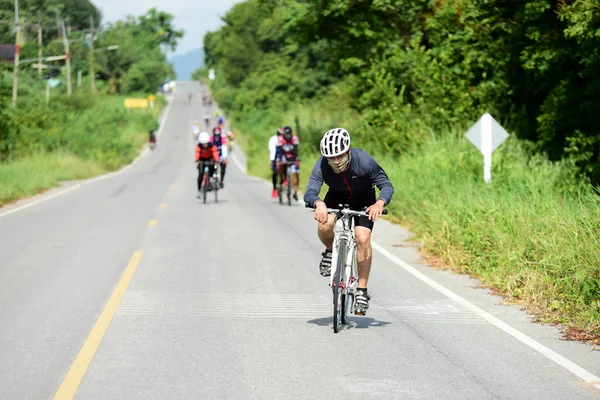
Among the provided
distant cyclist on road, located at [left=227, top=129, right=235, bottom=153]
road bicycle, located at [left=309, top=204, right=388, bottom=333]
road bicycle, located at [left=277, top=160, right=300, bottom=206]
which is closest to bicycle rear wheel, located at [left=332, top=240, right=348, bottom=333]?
road bicycle, located at [left=309, top=204, right=388, bottom=333]

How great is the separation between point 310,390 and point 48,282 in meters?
6.07

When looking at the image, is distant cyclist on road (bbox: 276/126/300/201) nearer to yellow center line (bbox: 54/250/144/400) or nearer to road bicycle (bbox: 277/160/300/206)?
road bicycle (bbox: 277/160/300/206)

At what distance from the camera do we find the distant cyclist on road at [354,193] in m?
8.72

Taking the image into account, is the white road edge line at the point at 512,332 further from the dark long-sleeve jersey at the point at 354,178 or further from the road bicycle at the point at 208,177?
the road bicycle at the point at 208,177

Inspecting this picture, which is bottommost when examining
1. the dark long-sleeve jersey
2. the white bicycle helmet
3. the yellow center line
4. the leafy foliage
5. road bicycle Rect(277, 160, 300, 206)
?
the yellow center line

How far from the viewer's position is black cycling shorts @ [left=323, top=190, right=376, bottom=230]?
9.12 m

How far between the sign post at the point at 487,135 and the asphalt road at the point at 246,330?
9.41ft

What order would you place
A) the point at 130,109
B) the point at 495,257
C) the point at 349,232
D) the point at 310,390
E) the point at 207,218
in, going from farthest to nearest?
the point at 130,109 < the point at 207,218 < the point at 495,257 < the point at 349,232 < the point at 310,390

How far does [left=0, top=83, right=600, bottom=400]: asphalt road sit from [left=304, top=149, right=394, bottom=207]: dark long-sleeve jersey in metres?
1.21

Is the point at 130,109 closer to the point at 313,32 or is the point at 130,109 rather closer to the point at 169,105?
the point at 169,105

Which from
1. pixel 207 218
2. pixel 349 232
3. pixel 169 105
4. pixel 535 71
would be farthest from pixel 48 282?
pixel 169 105

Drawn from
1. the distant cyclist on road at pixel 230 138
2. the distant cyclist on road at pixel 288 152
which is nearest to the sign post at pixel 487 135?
the distant cyclist on road at pixel 288 152

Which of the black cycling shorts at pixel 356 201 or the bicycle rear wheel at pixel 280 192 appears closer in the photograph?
the black cycling shorts at pixel 356 201

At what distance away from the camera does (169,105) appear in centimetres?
15088
